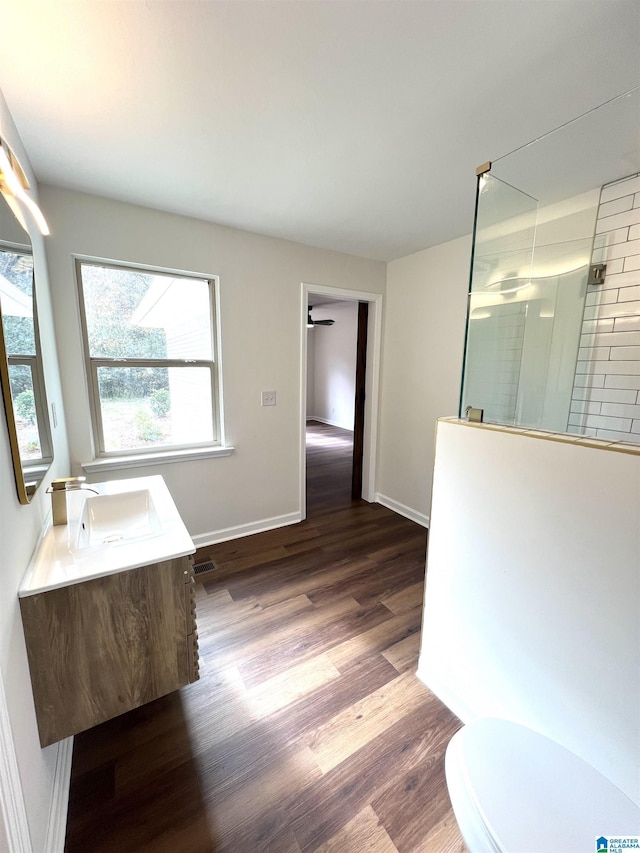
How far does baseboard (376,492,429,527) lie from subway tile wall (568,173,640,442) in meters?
1.54

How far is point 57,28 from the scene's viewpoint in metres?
0.97

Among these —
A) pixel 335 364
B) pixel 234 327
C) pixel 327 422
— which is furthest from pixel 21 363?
pixel 327 422

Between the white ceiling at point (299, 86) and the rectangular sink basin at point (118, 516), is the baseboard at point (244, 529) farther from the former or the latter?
the white ceiling at point (299, 86)

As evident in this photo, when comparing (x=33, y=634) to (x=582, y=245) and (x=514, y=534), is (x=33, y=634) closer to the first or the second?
(x=514, y=534)

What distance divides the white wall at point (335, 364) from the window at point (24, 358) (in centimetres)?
579

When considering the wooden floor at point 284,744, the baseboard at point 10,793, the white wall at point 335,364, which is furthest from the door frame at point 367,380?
the white wall at point 335,364

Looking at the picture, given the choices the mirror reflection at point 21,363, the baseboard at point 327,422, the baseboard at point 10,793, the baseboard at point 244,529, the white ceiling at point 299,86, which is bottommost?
the baseboard at point 244,529

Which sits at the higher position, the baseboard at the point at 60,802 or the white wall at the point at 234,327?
the white wall at the point at 234,327

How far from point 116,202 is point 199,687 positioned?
2.73 metres

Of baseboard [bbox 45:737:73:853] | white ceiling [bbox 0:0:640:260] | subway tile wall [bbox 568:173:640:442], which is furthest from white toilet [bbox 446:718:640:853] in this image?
white ceiling [bbox 0:0:640:260]

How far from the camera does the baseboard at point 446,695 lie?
1357 mm

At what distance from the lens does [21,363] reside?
1075mm

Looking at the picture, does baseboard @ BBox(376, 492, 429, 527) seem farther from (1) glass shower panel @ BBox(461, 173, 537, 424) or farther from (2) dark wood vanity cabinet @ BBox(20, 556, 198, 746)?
(2) dark wood vanity cabinet @ BBox(20, 556, 198, 746)

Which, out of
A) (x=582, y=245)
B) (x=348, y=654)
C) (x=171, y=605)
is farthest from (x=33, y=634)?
(x=582, y=245)
